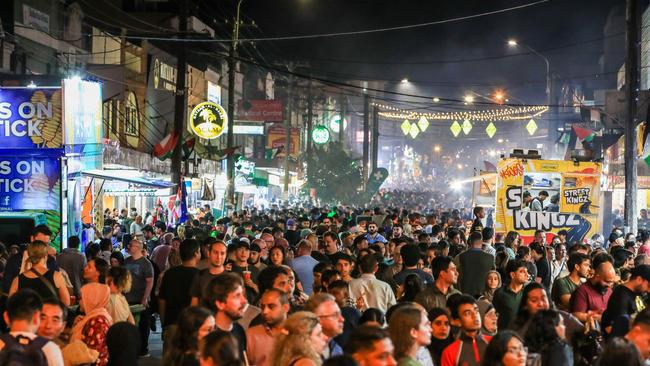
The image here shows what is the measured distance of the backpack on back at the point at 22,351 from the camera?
6.19 metres

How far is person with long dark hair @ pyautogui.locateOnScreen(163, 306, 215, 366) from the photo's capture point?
6566 millimetres

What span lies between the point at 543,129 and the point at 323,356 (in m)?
111

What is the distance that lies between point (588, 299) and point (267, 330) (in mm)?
3854

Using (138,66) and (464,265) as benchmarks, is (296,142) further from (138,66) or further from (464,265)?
(464,265)

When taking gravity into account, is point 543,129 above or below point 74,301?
above

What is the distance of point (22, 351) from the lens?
641 centimetres

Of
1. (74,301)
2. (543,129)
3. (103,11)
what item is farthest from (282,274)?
(543,129)


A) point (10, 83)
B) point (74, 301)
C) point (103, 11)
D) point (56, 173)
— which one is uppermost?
point (103, 11)

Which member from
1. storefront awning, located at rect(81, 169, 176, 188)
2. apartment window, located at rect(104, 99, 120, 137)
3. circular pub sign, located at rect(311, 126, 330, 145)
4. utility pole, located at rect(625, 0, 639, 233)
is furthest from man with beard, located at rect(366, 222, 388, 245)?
circular pub sign, located at rect(311, 126, 330, 145)

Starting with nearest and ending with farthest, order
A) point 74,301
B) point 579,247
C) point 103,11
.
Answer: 1. point 74,301
2. point 579,247
3. point 103,11

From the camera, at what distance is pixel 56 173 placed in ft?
61.6

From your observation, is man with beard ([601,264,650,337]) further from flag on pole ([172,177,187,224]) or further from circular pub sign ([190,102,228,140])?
circular pub sign ([190,102,228,140])

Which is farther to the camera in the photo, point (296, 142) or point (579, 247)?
point (296, 142)

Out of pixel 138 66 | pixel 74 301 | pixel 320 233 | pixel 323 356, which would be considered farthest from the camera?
pixel 138 66
